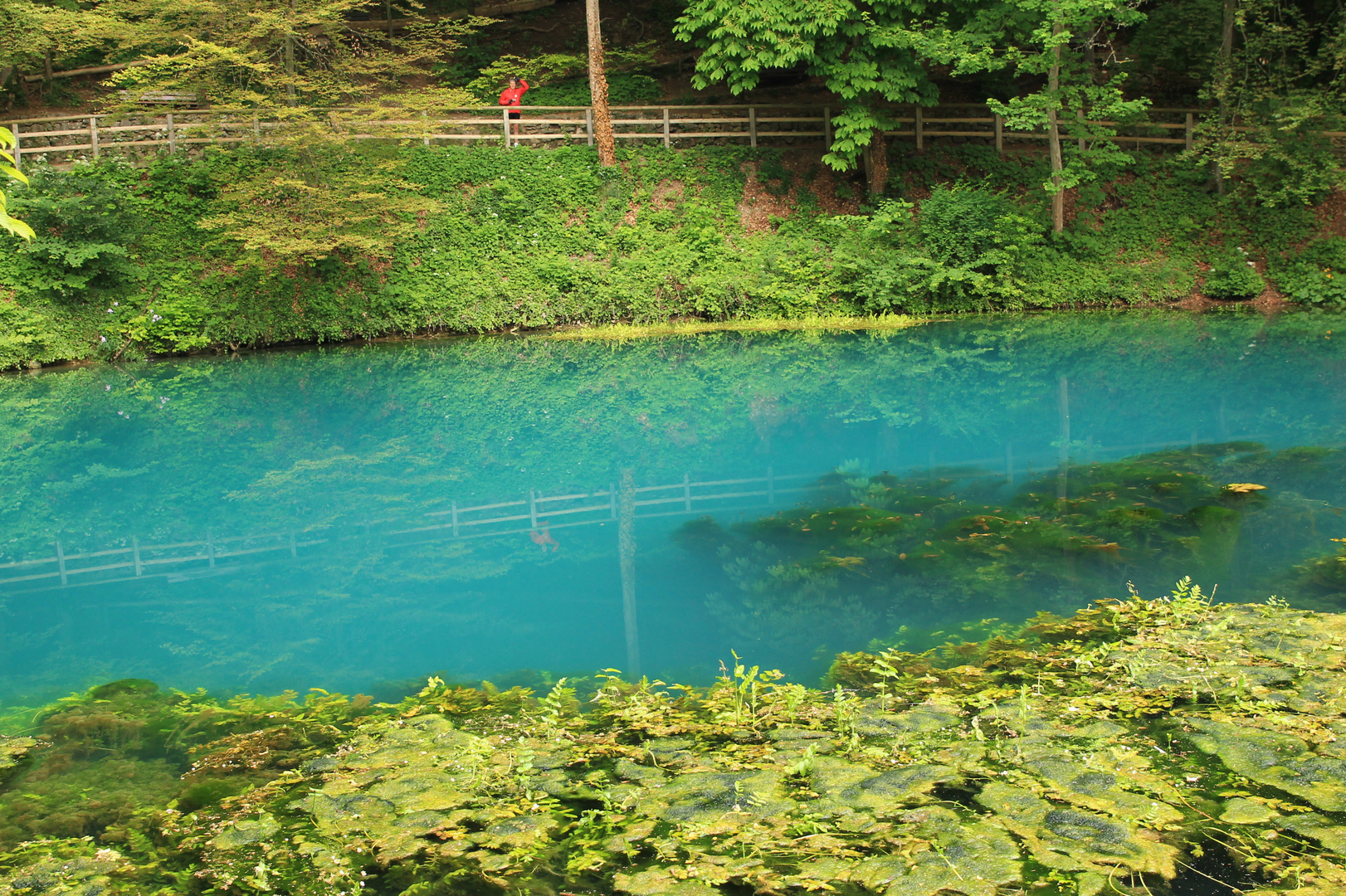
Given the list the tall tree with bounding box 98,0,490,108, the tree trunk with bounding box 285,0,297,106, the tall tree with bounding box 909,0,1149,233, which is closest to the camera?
the tall tree with bounding box 98,0,490,108

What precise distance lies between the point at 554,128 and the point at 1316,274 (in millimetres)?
17459

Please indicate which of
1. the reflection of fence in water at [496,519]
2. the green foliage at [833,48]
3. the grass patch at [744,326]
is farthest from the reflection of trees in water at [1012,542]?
the green foliage at [833,48]

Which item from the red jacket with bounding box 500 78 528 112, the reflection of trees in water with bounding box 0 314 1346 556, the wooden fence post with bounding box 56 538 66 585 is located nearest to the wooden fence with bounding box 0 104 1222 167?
the red jacket with bounding box 500 78 528 112

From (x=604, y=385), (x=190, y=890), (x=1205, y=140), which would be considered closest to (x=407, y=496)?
(x=604, y=385)

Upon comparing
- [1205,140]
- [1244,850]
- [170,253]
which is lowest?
[1244,850]

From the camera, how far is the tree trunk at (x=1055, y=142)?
66.3 ft

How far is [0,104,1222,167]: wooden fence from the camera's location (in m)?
20.5

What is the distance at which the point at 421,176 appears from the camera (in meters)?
21.9

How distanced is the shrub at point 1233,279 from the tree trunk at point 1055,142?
3359 millimetres

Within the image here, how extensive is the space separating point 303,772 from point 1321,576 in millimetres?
6995

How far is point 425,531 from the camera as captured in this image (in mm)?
9289

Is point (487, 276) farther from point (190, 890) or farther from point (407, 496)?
point (190, 890)

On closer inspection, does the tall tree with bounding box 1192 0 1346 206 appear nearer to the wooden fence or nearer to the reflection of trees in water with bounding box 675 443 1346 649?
the wooden fence

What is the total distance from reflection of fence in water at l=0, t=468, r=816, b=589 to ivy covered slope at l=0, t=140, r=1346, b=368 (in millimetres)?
10723
